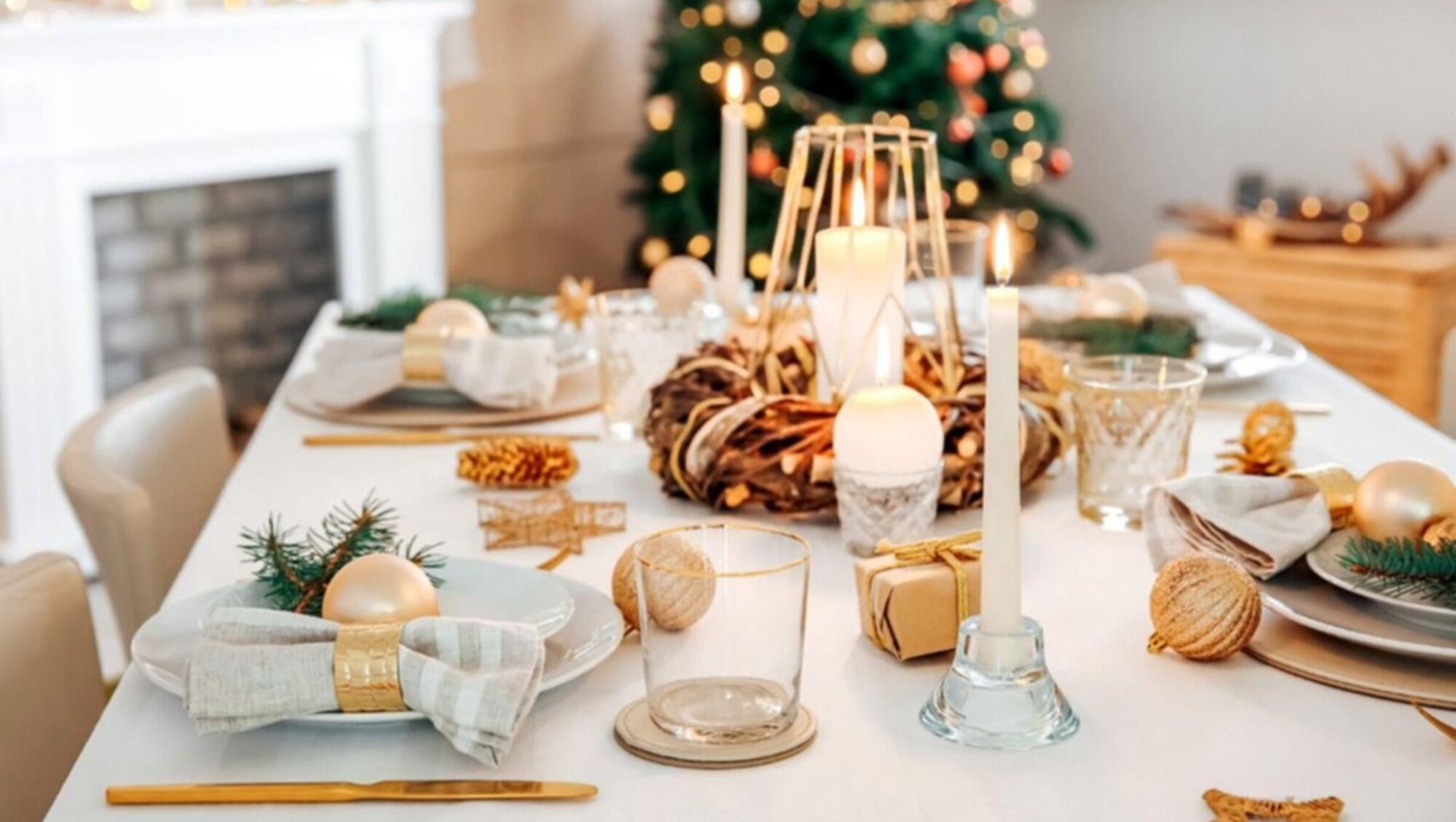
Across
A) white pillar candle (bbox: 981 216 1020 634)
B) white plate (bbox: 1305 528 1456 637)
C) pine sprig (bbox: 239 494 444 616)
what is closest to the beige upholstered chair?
pine sprig (bbox: 239 494 444 616)

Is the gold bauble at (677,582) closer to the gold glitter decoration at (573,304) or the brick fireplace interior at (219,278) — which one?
the gold glitter decoration at (573,304)

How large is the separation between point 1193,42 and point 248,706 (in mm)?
4078

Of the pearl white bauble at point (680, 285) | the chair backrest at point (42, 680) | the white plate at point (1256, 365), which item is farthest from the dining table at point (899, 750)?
the pearl white bauble at point (680, 285)

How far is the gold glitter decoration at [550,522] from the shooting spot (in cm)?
133

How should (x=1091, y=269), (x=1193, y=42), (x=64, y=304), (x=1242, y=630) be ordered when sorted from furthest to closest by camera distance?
(x=1091, y=269)
(x=1193, y=42)
(x=64, y=304)
(x=1242, y=630)

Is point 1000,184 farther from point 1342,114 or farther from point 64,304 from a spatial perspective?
point 64,304

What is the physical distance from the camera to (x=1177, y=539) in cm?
119

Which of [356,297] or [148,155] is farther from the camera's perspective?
[356,297]

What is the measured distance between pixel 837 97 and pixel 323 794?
3378mm

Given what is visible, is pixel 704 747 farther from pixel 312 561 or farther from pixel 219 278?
pixel 219 278

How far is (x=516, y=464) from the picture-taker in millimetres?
1479

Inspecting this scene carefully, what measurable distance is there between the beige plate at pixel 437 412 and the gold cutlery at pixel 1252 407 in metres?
0.58

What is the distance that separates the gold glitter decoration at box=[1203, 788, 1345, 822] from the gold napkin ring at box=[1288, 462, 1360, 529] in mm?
333

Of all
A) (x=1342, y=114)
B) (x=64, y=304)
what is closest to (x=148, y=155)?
(x=64, y=304)
